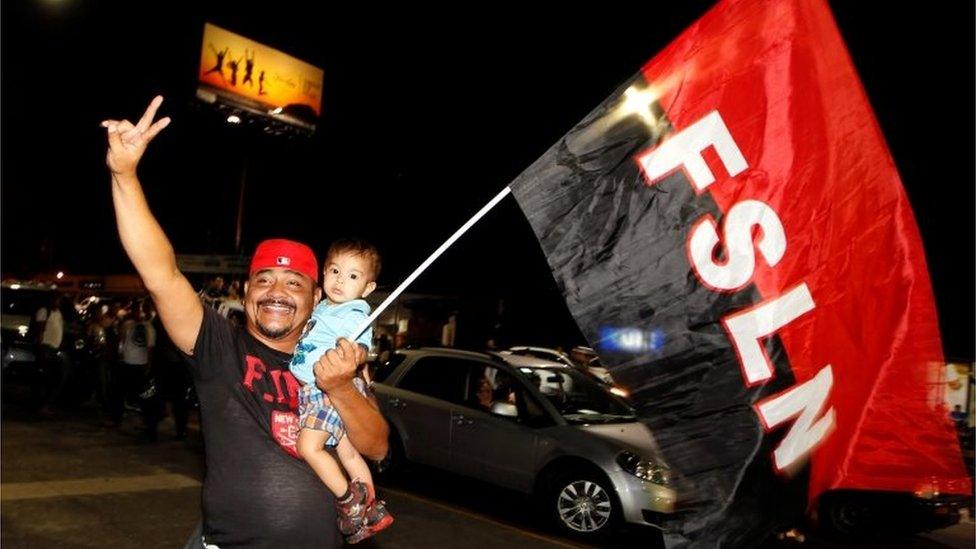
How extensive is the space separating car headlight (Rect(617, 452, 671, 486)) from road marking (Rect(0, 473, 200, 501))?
4339 mm

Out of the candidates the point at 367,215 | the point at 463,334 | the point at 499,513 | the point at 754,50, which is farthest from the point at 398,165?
the point at 754,50

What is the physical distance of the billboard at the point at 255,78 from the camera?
30.8 m

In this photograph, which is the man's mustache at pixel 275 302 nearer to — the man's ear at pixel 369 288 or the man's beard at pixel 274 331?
the man's beard at pixel 274 331

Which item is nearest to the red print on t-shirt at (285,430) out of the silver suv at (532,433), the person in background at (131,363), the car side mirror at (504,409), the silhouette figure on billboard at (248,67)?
the silver suv at (532,433)

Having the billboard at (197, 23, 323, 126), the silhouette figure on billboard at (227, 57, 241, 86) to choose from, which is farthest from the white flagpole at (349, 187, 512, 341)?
the silhouette figure on billboard at (227, 57, 241, 86)

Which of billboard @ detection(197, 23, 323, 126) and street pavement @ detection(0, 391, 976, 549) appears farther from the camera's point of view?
billboard @ detection(197, 23, 323, 126)

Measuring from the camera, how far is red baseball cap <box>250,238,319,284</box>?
3.03 metres

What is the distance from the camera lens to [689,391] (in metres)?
2.79

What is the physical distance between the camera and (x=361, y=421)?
2.84 meters

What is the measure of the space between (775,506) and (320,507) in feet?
5.35

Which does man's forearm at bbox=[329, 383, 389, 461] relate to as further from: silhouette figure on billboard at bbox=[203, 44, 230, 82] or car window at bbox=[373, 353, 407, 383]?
silhouette figure on billboard at bbox=[203, 44, 230, 82]

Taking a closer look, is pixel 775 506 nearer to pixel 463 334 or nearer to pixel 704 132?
pixel 704 132

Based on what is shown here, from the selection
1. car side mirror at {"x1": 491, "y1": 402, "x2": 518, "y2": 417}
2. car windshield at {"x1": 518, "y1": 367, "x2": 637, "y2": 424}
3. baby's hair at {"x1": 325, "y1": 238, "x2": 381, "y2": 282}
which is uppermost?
baby's hair at {"x1": 325, "y1": 238, "x2": 381, "y2": 282}

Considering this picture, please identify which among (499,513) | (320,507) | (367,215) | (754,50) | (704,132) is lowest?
(499,513)
